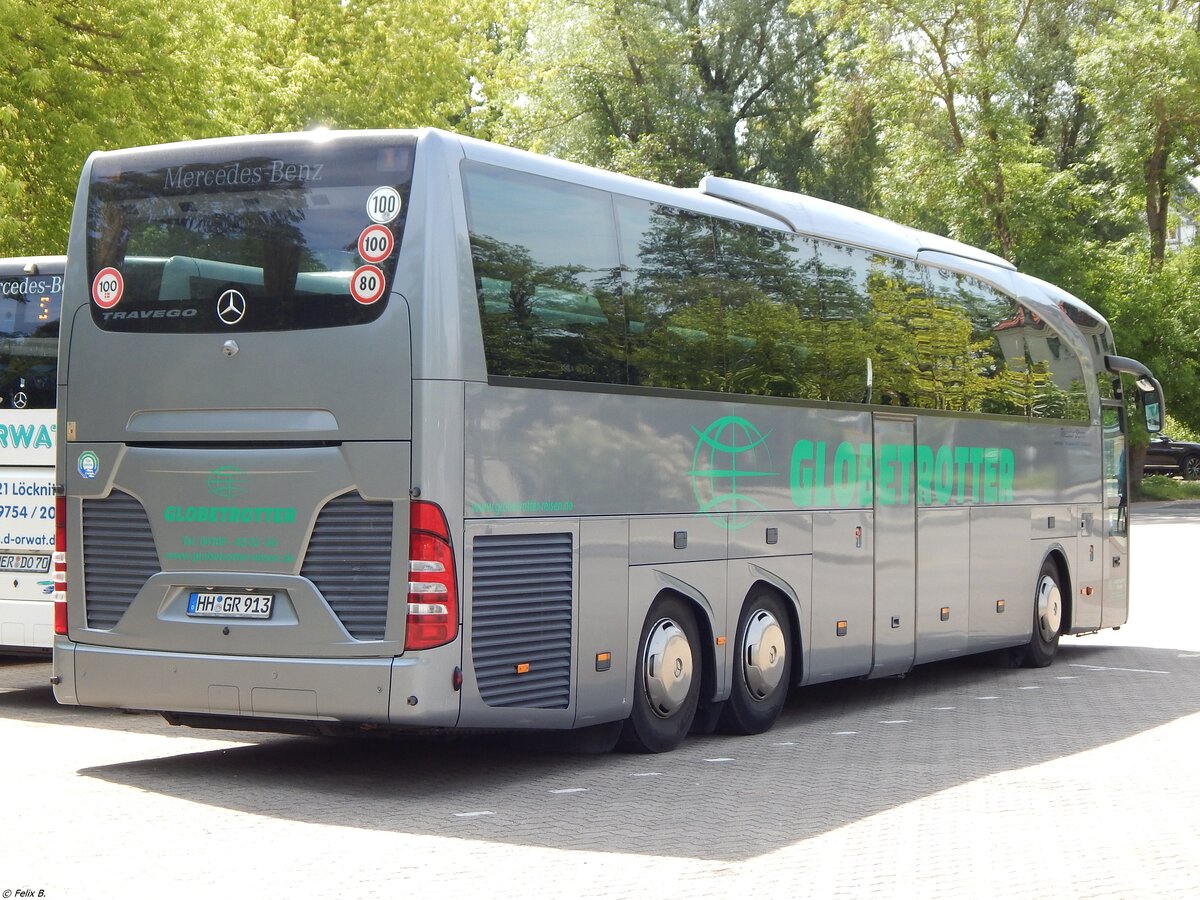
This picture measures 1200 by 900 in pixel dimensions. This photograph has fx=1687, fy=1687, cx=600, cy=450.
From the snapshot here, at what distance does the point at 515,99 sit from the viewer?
47.2 meters

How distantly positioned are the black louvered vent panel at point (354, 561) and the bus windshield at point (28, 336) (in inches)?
194

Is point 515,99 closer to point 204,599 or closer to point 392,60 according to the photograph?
point 392,60

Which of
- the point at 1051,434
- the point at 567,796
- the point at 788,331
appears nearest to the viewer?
the point at 567,796

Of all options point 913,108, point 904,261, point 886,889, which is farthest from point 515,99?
point 886,889

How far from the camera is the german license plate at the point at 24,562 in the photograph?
12.3 meters

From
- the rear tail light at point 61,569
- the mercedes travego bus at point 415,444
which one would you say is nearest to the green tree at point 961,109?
the mercedes travego bus at point 415,444

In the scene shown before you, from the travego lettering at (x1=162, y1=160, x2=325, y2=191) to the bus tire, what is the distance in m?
9.49

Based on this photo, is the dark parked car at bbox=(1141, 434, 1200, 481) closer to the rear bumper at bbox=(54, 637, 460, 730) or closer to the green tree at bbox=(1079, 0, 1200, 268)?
the green tree at bbox=(1079, 0, 1200, 268)

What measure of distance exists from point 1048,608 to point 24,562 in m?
9.47

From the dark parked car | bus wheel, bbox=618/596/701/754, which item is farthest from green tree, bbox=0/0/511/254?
the dark parked car

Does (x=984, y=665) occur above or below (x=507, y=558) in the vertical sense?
below

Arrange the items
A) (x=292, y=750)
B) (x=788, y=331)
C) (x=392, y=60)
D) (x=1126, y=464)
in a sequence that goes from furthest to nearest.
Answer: (x=392, y=60) < (x=1126, y=464) < (x=788, y=331) < (x=292, y=750)

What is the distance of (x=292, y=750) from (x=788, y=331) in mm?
4412

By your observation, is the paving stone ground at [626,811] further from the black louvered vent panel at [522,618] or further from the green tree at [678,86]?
the green tree at [678,86]
